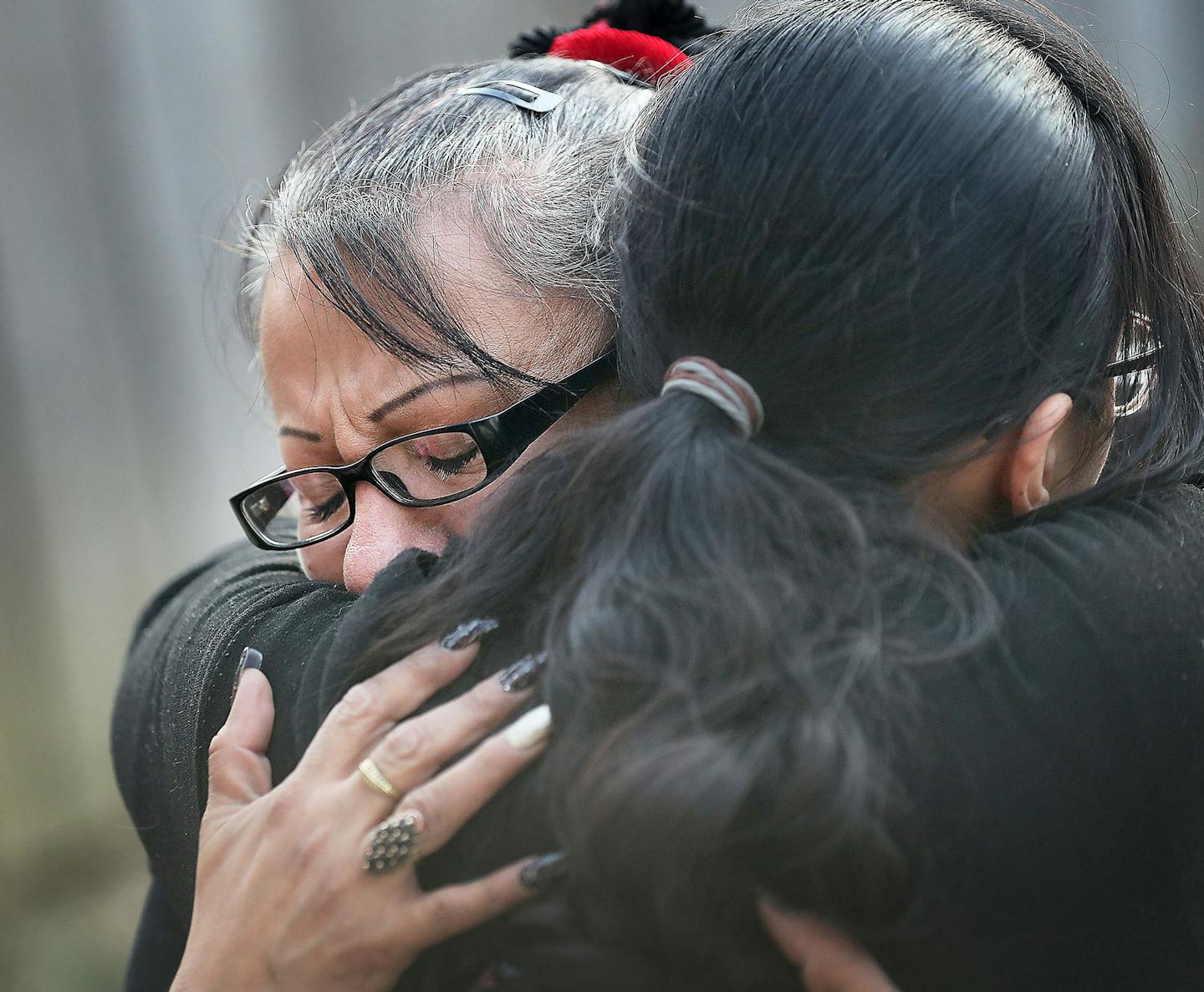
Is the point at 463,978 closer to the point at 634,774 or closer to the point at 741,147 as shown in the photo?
the point at 634,774

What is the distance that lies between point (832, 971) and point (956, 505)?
52 cm

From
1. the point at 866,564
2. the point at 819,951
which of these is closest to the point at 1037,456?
the point at 866,564

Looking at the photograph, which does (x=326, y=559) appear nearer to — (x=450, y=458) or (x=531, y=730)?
(x=450, y=458)

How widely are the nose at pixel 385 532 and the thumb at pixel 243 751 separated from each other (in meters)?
0.20

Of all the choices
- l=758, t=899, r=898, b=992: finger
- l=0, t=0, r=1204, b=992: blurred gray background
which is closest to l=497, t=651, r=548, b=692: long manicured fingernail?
l=758, t=899, r=898, b=992: finger

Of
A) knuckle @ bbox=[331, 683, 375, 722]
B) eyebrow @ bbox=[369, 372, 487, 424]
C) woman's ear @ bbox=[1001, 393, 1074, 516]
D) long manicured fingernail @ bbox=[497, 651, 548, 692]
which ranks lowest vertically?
knuckle @ bbox=[331, 683, 375, 722]

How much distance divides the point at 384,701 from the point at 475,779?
15 cm

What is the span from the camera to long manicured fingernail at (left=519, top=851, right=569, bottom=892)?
99 centimetres

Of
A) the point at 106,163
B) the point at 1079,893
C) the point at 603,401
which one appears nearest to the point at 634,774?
the point at 1079,893

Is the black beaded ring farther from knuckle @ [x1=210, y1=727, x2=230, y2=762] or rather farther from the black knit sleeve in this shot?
knuckle @ [x1=210, y1=727, x2=230, y2=762]

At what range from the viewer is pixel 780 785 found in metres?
0.89

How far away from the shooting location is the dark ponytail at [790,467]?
0.91 m

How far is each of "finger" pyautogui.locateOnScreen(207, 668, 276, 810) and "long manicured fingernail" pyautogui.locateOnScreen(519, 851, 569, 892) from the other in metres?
0.41

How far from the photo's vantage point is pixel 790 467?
1047 mm
